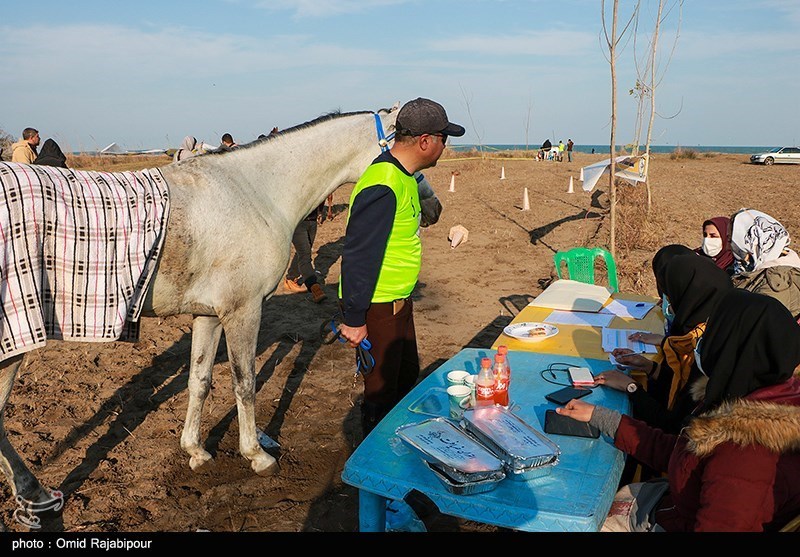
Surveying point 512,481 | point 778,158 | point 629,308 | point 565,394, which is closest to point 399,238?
point 565,394

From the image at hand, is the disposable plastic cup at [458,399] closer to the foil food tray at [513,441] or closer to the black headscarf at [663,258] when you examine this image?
the foil food tray at [513,441]

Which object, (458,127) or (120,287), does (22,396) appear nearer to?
(120,287)

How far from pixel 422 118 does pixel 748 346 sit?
1666mm

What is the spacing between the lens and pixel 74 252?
2424 mm

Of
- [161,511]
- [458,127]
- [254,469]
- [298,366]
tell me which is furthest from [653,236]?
[161,511]

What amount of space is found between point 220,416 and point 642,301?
3.28 m

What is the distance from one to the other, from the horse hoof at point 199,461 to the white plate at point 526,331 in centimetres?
201

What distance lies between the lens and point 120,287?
8.36 feet

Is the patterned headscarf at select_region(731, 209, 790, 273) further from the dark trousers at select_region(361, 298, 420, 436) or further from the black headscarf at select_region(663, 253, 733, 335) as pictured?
the dark trousers at select_region(361, 298, 420, 436)

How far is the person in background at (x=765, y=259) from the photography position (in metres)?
3.19

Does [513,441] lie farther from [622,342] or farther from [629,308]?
[629,308]

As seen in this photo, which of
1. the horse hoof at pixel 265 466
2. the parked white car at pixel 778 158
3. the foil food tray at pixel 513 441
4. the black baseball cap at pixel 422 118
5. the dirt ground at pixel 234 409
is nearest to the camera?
the foil food tray at pixel 513 441

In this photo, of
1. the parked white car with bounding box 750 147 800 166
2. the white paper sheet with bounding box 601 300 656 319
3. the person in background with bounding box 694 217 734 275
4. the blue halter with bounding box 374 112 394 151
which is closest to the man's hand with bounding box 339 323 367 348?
the blue halter with bounding box 374 112 394 151

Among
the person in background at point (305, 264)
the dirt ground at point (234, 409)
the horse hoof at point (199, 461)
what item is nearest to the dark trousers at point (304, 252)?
the person in background at point (305, 264)
